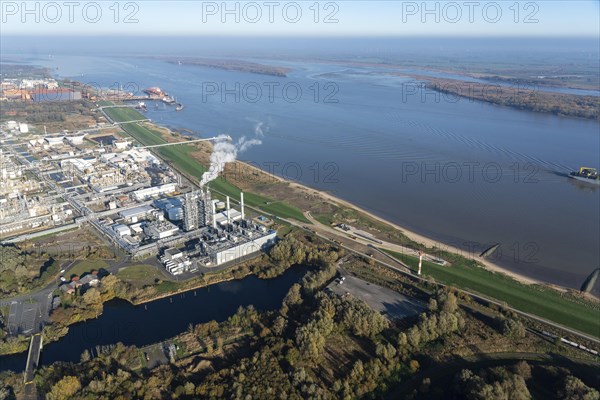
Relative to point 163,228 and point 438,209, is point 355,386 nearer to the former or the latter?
point 163,228

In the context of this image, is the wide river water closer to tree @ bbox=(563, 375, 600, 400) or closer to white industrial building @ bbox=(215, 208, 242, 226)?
white industrial building @ bbox=(215, 208, 242, 226)

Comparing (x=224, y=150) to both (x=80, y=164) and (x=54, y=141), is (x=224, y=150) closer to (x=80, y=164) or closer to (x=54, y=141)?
(x=80, y=164)

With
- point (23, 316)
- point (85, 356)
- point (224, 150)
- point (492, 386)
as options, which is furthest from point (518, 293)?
point (224, 150)

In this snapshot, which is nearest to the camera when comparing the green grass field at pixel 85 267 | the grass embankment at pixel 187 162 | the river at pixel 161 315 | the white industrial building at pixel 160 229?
the river at pixel 161 315
